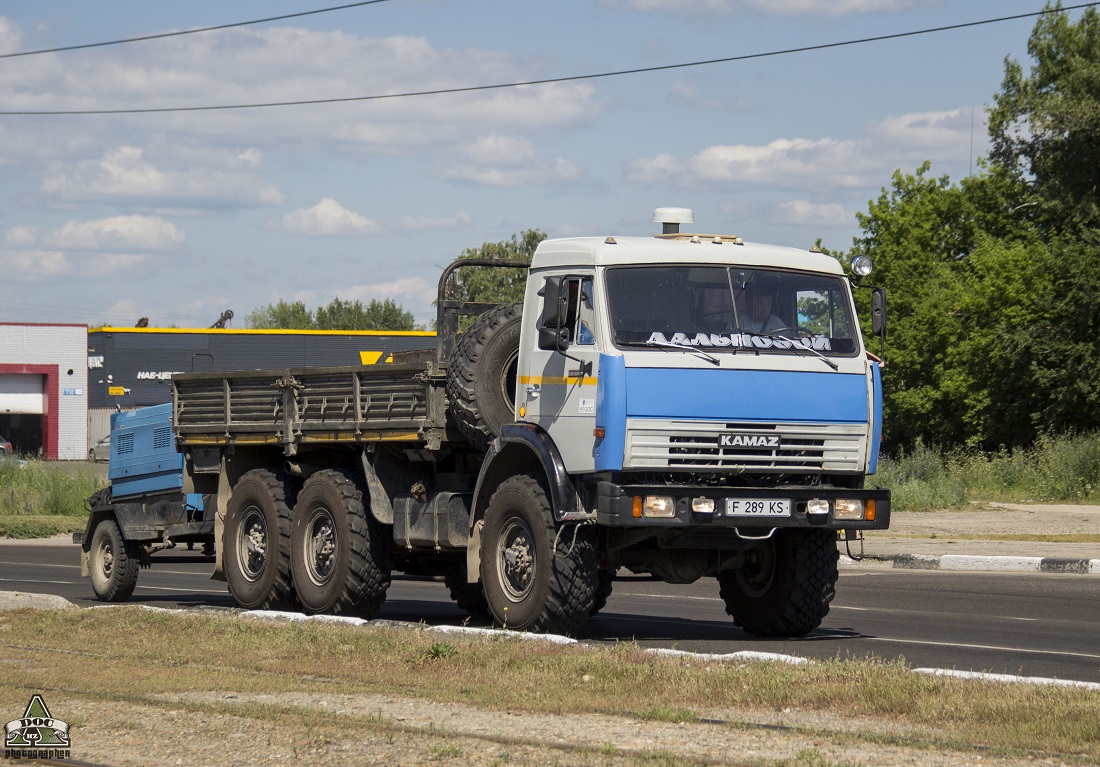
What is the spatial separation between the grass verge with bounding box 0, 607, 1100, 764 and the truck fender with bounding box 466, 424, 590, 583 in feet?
3.32

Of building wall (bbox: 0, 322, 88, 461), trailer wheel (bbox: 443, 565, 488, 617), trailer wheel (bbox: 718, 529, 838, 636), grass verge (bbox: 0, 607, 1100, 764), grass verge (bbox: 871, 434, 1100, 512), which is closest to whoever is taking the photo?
grass verge (bbox: 0, 607, 1100, 764)

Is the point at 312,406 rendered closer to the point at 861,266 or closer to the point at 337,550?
the point at 337,550

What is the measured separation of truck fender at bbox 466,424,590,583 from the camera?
10984mm

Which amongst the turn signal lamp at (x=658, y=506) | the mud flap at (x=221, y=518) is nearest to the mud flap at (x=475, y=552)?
the turn signal lamp at (x=658, y=506)

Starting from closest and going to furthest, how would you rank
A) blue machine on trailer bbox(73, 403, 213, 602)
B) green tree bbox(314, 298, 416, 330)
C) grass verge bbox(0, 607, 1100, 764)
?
grass verge bbox(0, 607, 1100, 764), blue machine on trailer bbox(73, 403, 213, 602), green tree bbox(314, 298, 416, 330)

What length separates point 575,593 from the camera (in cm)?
1110

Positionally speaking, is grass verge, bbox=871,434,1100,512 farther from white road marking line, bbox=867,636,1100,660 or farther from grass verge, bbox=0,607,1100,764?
grass verge, bbox=0,607,1100,764

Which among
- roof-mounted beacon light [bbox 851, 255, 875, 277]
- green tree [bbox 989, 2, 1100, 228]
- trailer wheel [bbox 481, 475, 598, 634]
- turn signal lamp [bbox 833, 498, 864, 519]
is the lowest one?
trailer wheel [bbox 481, 475, 598, 634]

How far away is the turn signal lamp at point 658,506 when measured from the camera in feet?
34.8

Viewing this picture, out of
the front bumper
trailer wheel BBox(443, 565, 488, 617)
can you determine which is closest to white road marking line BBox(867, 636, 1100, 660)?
the front bumper

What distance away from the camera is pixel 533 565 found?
449 inches

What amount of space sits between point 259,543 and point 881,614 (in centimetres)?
598

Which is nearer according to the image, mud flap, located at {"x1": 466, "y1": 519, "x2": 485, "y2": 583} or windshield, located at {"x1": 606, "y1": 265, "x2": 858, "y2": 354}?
windshield, located at {"x1": 606, "y1": 265, "x2": 858, "y2": 354}

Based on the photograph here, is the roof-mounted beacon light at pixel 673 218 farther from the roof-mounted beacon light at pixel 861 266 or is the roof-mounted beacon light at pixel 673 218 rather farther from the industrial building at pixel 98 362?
the industrial building at pixel 98 362
